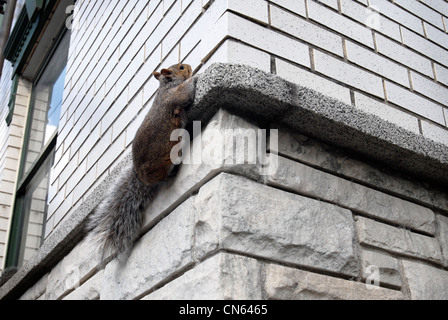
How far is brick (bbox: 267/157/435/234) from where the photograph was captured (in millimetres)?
2053

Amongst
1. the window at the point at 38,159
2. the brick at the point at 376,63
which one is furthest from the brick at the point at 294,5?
the window at the point at 38,159

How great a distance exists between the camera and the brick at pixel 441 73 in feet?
9.53

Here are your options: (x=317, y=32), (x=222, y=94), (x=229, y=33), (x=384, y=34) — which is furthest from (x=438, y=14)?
(x=222, y=94)

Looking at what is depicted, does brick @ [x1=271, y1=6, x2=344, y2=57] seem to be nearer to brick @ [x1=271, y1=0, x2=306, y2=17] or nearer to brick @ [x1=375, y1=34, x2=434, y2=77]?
brick @ [x1=271, y1=0, x2=306, y2=17]

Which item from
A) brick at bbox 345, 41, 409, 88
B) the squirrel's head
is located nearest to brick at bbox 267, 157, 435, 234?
the squirrel's head

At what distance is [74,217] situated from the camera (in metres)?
2.99

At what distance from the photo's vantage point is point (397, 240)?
223cm

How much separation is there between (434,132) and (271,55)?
1049 mm

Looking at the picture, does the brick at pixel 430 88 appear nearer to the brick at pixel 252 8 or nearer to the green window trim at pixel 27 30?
the brick at pixel 252 8

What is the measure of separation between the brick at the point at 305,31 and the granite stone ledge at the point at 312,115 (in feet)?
1.32

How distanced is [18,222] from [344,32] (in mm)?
4150

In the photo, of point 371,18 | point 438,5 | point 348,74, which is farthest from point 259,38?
point 438,5

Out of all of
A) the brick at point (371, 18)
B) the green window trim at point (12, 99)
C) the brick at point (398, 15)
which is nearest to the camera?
the brick at point (371, 18)

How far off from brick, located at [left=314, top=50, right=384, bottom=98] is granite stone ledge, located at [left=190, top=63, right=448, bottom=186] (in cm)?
29
